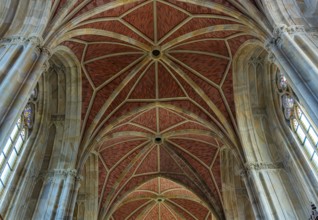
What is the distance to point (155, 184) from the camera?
24500 millimetres

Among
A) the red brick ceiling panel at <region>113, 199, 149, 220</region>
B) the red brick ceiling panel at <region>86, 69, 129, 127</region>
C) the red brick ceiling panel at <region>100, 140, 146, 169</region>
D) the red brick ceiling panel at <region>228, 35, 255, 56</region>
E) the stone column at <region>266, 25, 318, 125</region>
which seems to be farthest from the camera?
the red brick ceiling panel at <region>113, 199, 149, 220</region>

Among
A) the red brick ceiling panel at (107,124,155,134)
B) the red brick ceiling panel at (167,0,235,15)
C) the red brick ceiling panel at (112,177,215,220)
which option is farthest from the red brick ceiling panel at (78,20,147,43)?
the red brick ceiling panel at (112,177,215,220)

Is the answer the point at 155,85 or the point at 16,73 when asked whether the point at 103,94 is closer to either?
the point at 155,85

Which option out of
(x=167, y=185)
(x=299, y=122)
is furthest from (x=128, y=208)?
(x=299, y=122)

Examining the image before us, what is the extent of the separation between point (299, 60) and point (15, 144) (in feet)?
34.6

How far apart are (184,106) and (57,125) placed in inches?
278

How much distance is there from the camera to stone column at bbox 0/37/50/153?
27.8 ft

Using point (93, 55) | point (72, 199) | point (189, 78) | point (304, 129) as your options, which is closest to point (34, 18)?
point (93, 55)

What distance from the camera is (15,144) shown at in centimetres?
1320

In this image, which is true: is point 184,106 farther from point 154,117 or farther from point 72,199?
point 72,199

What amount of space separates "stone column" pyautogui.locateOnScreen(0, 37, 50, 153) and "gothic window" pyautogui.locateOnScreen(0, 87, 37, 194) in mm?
2029

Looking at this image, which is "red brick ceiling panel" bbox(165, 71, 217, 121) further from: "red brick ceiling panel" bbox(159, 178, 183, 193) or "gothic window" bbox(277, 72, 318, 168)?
"red brick ceiling panel" bbox(159, 178, 183, 193)

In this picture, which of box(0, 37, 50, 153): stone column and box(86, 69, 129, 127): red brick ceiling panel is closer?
box(0, 37, 50, 153): stone column

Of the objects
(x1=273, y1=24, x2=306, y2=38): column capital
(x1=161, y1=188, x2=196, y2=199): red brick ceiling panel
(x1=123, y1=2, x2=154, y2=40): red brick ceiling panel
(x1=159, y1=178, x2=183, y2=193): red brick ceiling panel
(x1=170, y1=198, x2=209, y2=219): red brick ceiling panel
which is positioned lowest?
(x1=273, y1=24, x2=306, y2=38): column capital
